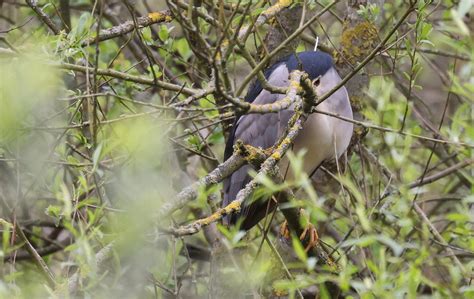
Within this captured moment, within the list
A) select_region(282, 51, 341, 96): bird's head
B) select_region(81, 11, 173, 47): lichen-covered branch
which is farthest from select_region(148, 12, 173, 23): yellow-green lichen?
select_region(282, 51, 341, 96): bird's head

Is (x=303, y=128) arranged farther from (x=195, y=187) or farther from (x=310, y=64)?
(x=195, y=187)

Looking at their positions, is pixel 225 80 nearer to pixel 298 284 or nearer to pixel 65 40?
pixel 298 284

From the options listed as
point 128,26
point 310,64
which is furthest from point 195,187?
point 310,64

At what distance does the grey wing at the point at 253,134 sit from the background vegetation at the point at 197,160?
9 centimetres

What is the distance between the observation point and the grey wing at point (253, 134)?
395cm

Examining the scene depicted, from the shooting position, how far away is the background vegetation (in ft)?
6.70

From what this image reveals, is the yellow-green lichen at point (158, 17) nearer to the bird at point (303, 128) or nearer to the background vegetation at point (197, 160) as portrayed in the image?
the background vegetation at point (197, 160)

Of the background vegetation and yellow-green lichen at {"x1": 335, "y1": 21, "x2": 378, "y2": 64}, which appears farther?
yellow-green lichen at {"x1": 335, "y1": 21, "x2": 378, "y2": 64}

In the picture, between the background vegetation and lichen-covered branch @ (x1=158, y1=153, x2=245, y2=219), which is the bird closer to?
the background vegetation

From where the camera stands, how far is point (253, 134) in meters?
4.06

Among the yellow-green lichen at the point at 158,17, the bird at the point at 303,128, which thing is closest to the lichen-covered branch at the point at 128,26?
the yellow-green lichen at the point at 158,17

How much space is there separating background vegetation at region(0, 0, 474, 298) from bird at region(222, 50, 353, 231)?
0.31ft

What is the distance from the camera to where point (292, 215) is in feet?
10.2

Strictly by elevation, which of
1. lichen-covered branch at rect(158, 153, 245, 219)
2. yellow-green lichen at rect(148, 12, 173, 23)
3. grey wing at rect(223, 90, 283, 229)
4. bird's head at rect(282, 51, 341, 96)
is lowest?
grey wing at rect(223, 90, 283, 229)
